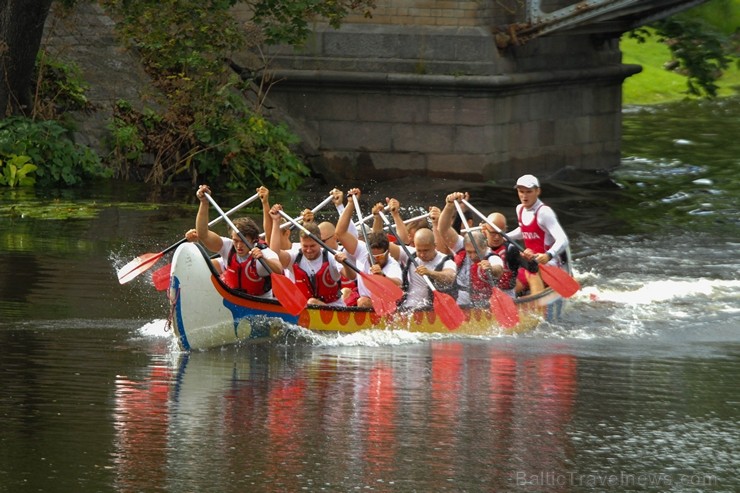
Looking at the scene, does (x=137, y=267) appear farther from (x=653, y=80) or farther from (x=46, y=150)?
(x=653, y=80)

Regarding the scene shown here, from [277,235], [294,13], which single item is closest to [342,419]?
[277,235]

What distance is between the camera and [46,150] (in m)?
21.8

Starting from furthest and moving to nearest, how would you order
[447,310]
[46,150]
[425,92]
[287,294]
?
1. [425,92]
2. [46,150]
3. [447,310]
4. [287,294]

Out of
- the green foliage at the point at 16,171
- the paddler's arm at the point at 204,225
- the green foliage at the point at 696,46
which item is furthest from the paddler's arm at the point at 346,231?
the green foliage at the point at 696,46

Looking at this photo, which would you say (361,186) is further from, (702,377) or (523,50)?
(702,377)

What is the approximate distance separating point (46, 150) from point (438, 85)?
5.96 m

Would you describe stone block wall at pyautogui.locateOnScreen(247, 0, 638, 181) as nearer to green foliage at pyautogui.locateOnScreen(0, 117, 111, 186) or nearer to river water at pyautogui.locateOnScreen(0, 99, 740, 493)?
green foliage at pyautogui.locateOnScreen(0, 117, 111, 186)

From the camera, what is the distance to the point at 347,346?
43.1ft

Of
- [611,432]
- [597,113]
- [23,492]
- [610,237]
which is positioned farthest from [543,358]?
[597,113]

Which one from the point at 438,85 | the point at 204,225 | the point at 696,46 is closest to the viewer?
the point at 204,225

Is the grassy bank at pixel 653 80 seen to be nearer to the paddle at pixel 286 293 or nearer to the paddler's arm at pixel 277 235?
the paddler's arm at pixel 277 235

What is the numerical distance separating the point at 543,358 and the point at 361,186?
37.6 feet

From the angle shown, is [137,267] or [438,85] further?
[438,85]

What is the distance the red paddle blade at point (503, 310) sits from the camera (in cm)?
1402
